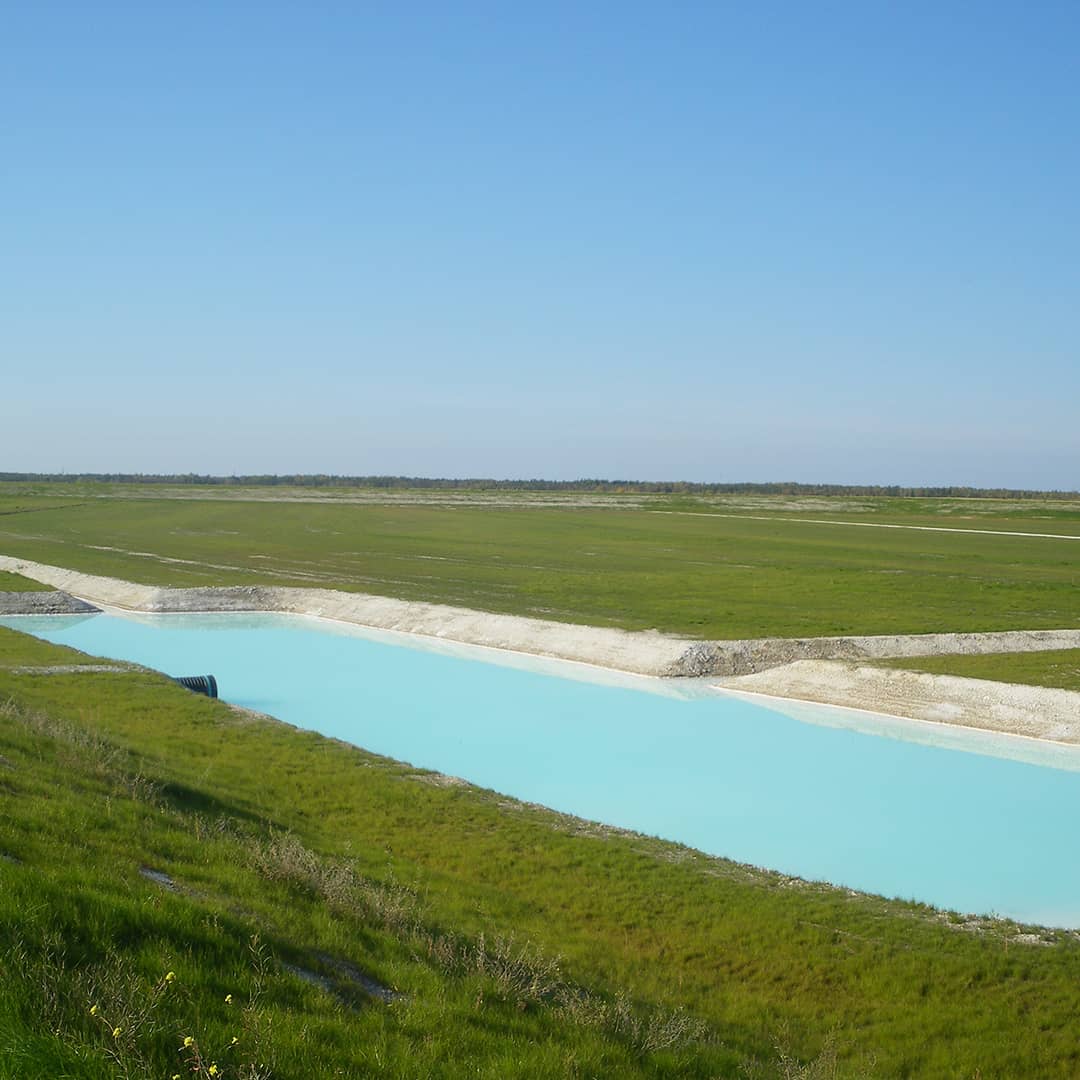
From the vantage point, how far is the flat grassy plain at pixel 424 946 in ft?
21.9

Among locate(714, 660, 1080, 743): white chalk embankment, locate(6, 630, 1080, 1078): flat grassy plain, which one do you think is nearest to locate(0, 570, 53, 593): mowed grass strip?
locate(6, 630, 1080, 1078): flat grassy plain

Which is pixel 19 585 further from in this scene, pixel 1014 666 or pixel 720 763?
pixel 1014 666

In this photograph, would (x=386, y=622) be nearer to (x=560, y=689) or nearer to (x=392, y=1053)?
(x=560, y=689)

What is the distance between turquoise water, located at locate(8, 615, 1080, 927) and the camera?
20.9 meters

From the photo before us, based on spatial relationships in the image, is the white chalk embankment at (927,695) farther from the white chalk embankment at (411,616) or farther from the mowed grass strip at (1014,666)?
the white chalk embankment at (411,616)

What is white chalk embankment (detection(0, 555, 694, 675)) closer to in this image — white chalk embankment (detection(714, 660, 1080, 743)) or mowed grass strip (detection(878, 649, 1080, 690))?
white chalk embankment (detection(714, 660, 1080, 743))

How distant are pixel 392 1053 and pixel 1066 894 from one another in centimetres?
1629

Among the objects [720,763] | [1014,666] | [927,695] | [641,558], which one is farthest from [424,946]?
[641,558]

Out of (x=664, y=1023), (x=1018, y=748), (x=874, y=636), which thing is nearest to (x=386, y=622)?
(x=874, y=636)

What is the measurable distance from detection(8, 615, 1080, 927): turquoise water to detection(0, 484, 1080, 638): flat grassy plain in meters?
8.86

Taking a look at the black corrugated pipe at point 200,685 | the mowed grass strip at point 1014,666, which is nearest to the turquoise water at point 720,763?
the black corrugated pipe at point 200,685

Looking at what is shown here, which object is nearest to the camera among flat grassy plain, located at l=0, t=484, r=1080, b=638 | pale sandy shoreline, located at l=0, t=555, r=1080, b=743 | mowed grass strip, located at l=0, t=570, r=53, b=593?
pale sandy shoreline, located at l=0, t=555, r=1080, b=743

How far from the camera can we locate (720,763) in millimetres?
27828

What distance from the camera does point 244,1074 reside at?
19.6 ft
